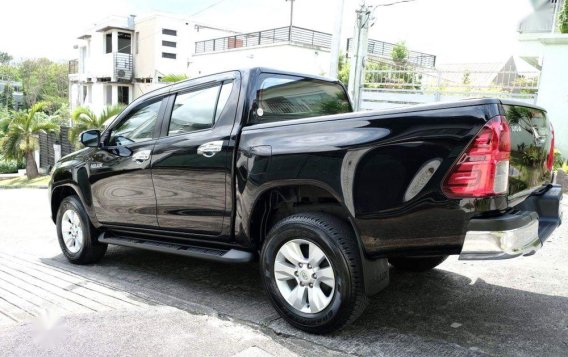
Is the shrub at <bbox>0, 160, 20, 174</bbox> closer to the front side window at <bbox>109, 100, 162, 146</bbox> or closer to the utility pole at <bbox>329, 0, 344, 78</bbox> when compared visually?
the utility pole at <bbox>329, 0, 344, 78</bbox>

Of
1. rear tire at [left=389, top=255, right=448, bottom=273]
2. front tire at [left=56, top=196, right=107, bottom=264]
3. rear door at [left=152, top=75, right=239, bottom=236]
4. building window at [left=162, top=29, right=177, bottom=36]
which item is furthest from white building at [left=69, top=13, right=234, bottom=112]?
rear tire at [left=389, top=255, right=448, bottom=273]

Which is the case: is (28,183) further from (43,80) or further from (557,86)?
(43,80)

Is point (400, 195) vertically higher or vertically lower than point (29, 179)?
higher

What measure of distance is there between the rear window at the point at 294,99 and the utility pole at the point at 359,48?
30.2 ft

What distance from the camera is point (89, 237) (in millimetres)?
5332

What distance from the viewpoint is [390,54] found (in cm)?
3100

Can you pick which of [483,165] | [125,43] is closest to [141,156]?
[483,165]

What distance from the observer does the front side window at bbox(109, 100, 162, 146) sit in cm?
472

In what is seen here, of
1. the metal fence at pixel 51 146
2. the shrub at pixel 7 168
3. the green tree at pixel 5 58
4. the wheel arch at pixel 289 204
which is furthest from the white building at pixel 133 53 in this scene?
the green tree at pixel 5 58

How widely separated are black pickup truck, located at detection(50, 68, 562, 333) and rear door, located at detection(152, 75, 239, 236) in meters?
0.01

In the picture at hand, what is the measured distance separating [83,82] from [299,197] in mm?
38003

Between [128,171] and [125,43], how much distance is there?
31102 mm

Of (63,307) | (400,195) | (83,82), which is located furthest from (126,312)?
(83,82)

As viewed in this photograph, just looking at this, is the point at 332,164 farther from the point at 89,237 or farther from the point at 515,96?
the point at 515,96
